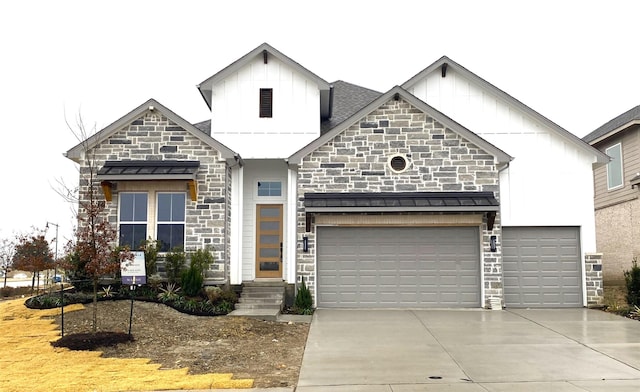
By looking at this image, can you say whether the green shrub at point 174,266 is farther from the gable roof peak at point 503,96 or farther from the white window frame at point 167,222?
the gable roof peak at point 503,96

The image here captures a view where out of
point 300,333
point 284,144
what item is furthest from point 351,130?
point 300,333

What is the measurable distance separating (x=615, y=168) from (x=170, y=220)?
1666cm

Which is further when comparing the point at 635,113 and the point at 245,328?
the point at 635,113

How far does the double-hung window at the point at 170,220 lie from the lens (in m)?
15.2

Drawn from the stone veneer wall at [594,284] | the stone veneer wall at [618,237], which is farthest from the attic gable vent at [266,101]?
the stone veneer wall at [618,237]

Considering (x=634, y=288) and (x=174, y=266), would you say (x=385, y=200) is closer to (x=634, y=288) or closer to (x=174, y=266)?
(x=174, y=266)

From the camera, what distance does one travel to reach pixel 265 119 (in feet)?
54.5

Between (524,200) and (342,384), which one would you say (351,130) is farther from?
(342,384)

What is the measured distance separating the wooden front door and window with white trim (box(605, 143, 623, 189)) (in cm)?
1296

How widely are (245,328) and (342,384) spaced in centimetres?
470

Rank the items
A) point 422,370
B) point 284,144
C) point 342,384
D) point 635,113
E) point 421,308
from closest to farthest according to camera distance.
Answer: point 342,384 → point 422,370 → point 421,308 → point 284,144 → point 635,113

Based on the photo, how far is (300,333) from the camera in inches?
461

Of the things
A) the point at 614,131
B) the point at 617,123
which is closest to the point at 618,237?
the point at 614,131

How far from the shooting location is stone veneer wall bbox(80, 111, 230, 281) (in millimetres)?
15164
